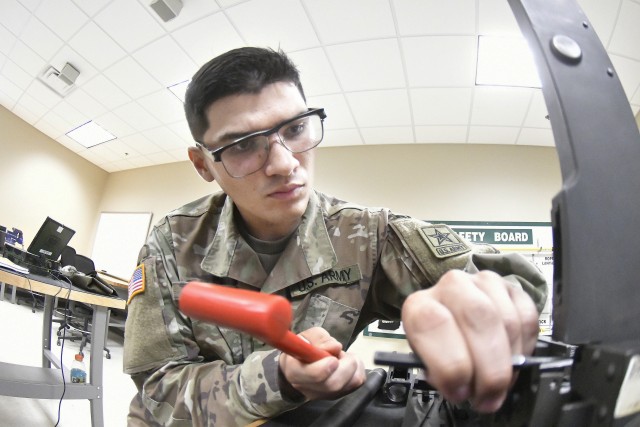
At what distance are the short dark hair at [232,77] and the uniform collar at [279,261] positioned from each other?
27cm

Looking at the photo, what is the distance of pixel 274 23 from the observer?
206cm

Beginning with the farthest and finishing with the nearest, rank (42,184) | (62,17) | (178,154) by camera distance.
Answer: (42,184) < (178,154) < (62,17)

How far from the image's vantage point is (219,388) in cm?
45

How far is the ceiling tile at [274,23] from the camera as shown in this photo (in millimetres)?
1948

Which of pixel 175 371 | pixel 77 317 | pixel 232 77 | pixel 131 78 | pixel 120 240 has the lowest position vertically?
pixel 77 317

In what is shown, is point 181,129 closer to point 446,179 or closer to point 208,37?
point 208,37

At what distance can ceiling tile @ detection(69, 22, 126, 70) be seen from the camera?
2441mm

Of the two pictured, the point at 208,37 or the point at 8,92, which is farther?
the point at 8,92

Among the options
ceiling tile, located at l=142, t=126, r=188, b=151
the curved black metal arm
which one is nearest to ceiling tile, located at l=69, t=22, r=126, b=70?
ceiling tile, located at l=142, t=126, r=188, b=151

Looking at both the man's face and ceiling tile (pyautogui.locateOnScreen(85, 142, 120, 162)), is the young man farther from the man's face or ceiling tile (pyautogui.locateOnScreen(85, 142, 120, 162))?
ceiling tile (pyautogui.locateOnScreen(85, 142, 120, 162))

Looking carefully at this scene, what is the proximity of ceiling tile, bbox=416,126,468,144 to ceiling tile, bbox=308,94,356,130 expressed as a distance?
0.70 meters

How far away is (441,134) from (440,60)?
970 millimetres

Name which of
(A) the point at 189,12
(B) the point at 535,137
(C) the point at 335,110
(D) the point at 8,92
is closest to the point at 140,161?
(D) the point at 8,92

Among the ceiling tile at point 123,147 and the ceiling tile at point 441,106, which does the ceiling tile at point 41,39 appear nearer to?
the ceiling tile at point 123,147
